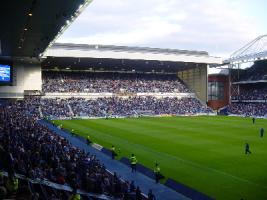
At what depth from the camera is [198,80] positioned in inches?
3292

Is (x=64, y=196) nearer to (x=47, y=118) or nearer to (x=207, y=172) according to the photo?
(x=207, y=172)

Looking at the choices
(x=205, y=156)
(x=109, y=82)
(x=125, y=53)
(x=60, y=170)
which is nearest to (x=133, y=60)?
(x=125, y=53)

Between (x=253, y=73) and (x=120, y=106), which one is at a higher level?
(x=253, y=73)

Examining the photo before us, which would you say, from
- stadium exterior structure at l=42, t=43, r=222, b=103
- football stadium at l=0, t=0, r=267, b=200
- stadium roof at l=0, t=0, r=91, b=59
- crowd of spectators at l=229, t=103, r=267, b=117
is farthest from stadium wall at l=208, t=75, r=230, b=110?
stadium roof at l=0, t=0, r=91, b=59

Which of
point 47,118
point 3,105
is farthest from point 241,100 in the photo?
point 3,105

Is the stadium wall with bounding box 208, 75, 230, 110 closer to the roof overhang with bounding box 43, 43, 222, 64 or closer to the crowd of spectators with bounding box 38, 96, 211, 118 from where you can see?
the crowd of spectators with bounding box 38, 96, 211, 118

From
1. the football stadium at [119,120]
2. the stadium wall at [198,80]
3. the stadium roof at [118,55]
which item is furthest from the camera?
the stadium wall at [198,80]

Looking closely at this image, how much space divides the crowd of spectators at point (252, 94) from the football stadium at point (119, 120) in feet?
1.61

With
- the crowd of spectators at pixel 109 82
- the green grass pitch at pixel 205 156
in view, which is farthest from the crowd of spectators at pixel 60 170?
the crowd of spectators at pixel 109 82

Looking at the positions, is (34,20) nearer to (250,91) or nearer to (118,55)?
(118,55)

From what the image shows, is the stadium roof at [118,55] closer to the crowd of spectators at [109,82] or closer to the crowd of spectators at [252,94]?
the crowd of spectators at [109,82]

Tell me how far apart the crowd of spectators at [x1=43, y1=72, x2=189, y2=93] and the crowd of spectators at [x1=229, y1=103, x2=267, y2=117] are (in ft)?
41.5

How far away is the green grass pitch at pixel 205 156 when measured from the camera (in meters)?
19.3

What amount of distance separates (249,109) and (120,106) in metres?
27.1
